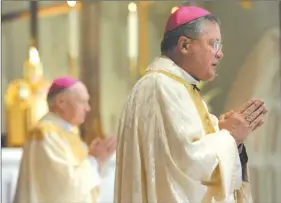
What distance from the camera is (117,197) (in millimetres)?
2273

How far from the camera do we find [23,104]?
4.20 metres

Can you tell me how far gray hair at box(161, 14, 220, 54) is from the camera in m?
2.23

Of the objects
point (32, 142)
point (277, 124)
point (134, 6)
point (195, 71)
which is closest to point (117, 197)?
point (195, 71)

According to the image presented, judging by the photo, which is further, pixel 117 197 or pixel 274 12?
pixel 274 12

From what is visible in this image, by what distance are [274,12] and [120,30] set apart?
97 cm

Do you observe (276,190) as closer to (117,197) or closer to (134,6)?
(134,6)

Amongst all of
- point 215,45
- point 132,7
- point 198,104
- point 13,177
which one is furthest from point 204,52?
point 132,7

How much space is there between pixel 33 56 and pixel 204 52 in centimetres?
231

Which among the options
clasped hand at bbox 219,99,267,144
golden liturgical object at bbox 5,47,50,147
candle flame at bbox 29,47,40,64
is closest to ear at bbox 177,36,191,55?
clasped hand at bbox 219,99,267,144

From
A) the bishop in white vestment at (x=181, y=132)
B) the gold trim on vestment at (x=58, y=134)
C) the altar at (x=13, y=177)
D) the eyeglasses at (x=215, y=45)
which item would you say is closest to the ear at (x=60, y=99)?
the gold trim on vestment at (x=58, y=134)

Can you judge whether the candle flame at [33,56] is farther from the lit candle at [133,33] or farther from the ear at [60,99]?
the ear at [60,99]

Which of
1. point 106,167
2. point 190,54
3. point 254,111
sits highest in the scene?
point 190,54

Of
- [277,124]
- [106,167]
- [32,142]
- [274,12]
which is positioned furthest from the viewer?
[274,12]

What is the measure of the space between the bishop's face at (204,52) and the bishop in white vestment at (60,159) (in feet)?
3.98
